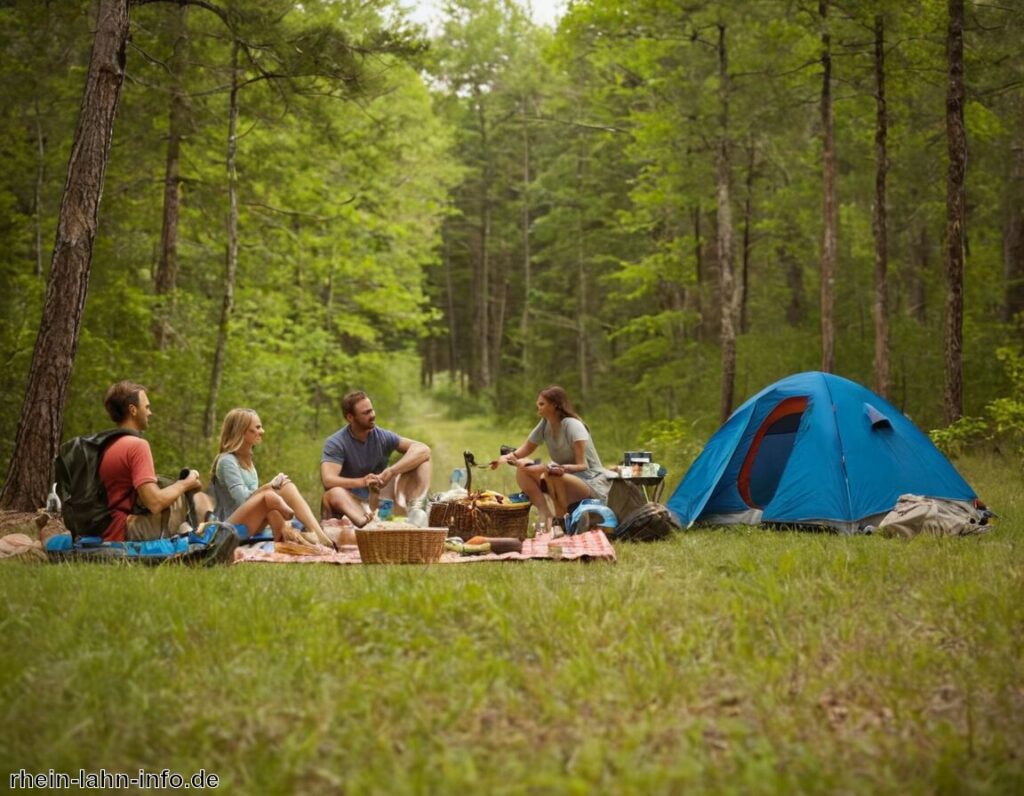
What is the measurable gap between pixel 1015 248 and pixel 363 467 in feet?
45.1

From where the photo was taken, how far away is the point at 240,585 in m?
5.60

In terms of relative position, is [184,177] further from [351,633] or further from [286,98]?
A: [351,633]

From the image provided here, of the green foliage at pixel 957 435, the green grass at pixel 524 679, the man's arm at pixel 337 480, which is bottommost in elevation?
the green grass at pixel 524 679

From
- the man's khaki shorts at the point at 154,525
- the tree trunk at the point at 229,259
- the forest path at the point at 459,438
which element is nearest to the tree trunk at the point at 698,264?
the forest path at the point at 459,438

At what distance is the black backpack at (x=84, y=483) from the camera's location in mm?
6527

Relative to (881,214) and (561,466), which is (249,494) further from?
(881,214)

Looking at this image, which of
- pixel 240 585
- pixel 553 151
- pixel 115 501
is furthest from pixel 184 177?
pixel 553 151

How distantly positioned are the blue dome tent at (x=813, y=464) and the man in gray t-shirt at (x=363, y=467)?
2.71 m

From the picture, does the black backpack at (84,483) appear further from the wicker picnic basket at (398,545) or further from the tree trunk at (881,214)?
the tree trunk at (881,214)

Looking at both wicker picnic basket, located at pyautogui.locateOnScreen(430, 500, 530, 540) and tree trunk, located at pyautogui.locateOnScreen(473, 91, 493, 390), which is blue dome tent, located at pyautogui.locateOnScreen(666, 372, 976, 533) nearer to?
wicker picnic basket, located at pyautogui.locateOnScreen(430, 500, 530, 540)

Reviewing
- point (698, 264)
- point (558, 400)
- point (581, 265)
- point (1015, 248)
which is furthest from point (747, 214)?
point (558, 400)

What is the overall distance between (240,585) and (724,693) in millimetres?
2966

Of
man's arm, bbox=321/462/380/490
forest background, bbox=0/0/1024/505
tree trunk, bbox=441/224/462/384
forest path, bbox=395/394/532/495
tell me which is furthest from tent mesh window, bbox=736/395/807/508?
tree trunk, bbox=441/224/462/384

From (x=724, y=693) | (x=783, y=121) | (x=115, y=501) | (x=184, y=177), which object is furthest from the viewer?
(x=783, y=121)
